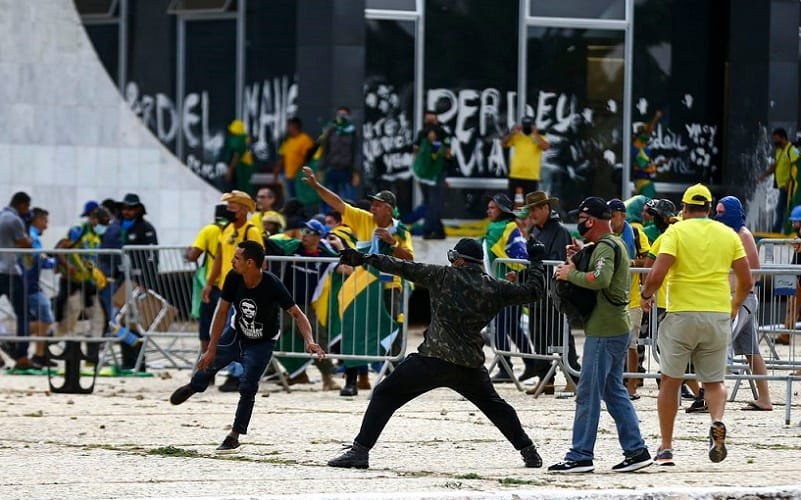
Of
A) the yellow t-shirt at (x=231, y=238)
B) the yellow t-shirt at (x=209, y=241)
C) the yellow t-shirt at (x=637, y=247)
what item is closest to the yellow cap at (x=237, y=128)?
the yellow t-shirt at (x=209, y=241)

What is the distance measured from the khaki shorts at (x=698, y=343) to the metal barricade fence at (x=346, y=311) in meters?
4.91

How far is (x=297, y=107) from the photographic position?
23.8 meters

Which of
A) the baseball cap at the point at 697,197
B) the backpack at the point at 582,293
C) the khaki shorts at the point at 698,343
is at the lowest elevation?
the khaki shorts at the point at 698,343

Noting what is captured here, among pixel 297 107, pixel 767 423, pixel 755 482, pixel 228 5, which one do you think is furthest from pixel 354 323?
pixel 228 5

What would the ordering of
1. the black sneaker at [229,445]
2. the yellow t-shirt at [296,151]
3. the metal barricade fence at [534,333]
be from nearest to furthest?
the black sneaker at [229,445] → the metal barricade fence at [534,333] → the yellow t-shirt at [296,151]

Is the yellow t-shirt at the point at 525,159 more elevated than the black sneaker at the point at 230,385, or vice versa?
the yellow t-shirt at the point at 525,159

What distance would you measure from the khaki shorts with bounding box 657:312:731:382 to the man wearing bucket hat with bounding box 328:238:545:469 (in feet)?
3.06

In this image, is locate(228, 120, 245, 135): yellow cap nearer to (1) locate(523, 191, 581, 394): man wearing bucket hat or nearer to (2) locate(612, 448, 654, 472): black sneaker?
(1) locate(523, 191, 581, 394): man wearing bucket hat

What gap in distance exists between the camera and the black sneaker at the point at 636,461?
10664 millimetres

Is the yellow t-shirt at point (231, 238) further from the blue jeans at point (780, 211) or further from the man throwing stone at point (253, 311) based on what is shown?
the blue jeans at point (780, 211)

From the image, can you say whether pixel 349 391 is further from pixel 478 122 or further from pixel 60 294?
pixel 478 122

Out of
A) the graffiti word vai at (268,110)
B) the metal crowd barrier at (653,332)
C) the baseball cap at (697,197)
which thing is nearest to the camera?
the baseball cap at (697,197)

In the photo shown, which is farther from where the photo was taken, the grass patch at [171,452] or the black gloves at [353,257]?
the grass patch at [171,452]

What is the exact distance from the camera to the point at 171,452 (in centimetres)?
1154
